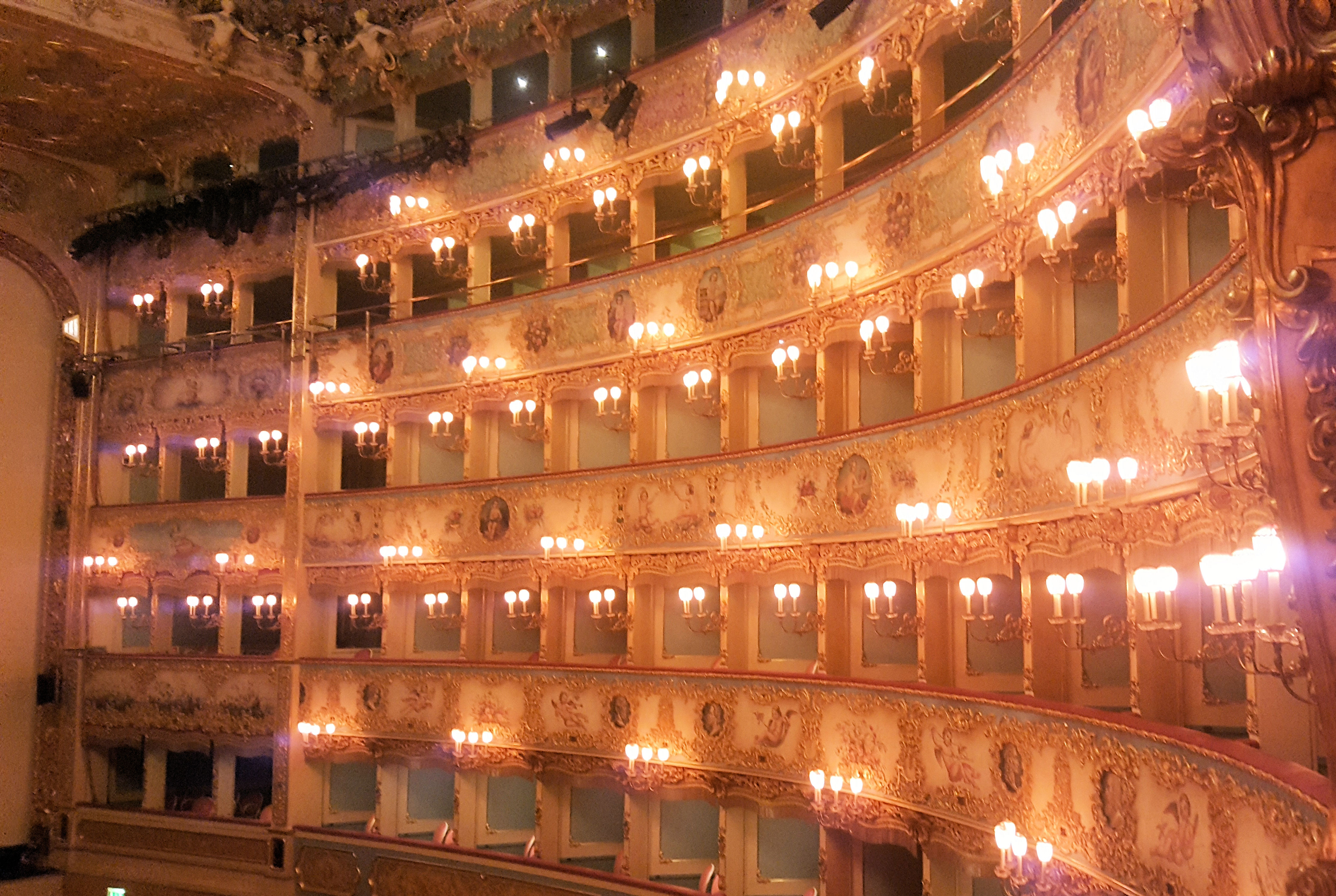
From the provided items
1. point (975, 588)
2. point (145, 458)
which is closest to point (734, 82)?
point (975, 588)

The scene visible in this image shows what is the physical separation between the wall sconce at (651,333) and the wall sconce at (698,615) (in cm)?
375

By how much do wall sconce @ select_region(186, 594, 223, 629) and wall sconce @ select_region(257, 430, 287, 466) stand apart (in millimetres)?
2946

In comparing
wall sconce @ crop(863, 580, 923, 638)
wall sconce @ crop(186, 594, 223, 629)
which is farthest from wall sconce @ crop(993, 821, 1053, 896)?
wall sconce @ crop(186, 594, 223, 629)

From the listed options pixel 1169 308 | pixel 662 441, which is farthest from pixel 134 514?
pixel 1169 308

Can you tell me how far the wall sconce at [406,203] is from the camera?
2262cm

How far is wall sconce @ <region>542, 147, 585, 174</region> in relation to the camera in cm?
2028

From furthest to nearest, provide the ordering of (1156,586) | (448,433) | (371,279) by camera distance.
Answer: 1. (371,279)
2. (448,433)
3. (1156,586)

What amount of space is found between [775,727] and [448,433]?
27.8ft

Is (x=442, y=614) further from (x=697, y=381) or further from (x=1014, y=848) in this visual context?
(x=1014, y=848)

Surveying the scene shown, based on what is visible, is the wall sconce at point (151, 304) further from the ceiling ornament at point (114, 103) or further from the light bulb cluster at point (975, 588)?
the light bulb cluster at point (975, 588)

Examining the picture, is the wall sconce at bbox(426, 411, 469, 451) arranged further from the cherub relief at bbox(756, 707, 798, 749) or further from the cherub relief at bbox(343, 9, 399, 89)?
the cherub relief at bbox(756, 707, 798, 749)

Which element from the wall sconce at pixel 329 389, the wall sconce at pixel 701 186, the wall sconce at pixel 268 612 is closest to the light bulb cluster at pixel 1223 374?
the wall sconce at pixel 701 186

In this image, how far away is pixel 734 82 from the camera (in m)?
17.9

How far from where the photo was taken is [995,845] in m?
11.4
